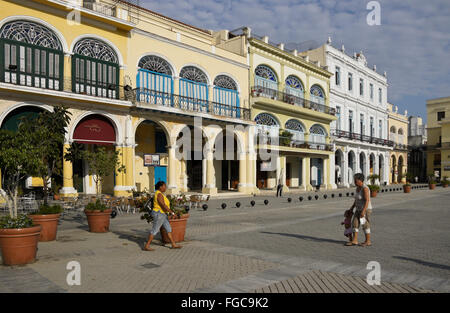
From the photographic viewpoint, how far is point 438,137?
5909cm

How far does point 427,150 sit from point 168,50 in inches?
2034

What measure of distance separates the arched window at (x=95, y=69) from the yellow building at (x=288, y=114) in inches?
447

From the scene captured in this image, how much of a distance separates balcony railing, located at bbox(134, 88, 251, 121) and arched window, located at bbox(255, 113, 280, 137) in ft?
6.25

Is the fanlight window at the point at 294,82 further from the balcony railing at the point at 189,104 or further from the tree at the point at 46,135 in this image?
the tree at the point at 46,135

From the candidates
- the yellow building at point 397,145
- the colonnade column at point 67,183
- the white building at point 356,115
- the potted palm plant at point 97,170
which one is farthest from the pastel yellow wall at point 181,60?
the yellow building at point 397,145

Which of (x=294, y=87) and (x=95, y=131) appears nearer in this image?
(x=95, y=131)

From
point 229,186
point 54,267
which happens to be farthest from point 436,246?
point 229,186

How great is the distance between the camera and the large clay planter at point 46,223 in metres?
8.77

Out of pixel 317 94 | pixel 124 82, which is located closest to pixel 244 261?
pixel 124 82

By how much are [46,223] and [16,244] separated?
2.54 meters

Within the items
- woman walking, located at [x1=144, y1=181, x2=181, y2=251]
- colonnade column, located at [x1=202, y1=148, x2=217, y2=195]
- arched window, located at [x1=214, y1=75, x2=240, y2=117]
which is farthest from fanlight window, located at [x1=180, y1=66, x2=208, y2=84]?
woman walking, located at [x1=144, y1=181, x2=181, y2=251]

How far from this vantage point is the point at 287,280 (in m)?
5.53

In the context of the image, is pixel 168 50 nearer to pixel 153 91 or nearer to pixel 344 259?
pixel 153 91

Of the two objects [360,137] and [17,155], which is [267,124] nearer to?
[360,137]
